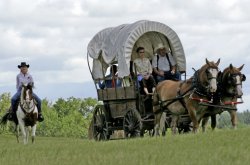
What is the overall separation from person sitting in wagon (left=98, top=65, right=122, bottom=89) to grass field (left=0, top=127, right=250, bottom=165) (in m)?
7.58

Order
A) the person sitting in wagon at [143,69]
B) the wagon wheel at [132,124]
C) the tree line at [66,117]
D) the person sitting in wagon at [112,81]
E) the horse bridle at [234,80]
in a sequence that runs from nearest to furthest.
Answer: the horse bridle at [234,80], the person sitting in wagon at [143,69], the wagon wheel at [132,124], the person sitting in wagon at [112,81], the tree line at [66,117]

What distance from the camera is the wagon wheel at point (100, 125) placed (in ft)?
83.4

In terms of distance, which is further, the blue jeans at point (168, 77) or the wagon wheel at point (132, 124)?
the blue jeans at point (168, 77)

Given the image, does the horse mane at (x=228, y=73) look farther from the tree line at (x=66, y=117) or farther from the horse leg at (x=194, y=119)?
the tree line at (x=66, y=117)

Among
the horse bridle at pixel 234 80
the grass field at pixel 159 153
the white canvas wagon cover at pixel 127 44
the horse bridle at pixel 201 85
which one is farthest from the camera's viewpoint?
the white canvas wagon cover at pixel 127 44

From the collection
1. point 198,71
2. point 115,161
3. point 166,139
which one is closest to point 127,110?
point 198,71

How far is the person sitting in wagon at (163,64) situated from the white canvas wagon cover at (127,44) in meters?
0.83

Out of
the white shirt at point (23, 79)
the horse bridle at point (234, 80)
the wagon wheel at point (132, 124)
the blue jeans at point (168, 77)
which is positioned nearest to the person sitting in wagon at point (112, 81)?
the wagon wheel at point (132, 124)

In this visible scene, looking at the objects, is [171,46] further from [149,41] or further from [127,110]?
[127,110]

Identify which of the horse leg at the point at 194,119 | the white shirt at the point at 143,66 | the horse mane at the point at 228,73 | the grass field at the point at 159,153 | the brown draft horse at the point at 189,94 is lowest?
the grass field at the point at 159,153

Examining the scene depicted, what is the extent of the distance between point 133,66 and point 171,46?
7.61ft

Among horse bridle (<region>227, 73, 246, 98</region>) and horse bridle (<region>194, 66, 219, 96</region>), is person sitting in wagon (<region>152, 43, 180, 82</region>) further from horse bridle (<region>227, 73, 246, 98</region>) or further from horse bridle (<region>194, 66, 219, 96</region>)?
horse bridle (<region>227, 73, 246, 98</region>)

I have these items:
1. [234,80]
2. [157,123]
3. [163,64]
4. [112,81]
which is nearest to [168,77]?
[163,64]

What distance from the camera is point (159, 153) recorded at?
13195 millimetres
